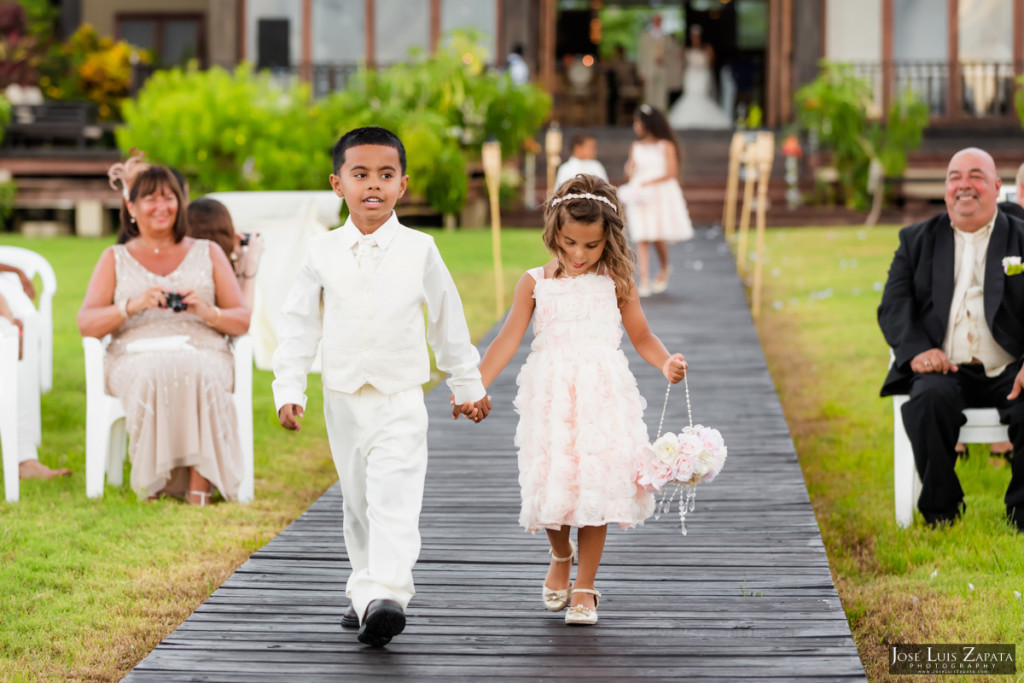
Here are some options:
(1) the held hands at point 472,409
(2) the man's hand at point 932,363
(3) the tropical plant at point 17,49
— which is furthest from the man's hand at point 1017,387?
(3) the tropical plant at point 17,49

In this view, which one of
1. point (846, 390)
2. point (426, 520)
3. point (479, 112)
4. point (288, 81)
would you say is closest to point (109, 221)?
point (288, 81)

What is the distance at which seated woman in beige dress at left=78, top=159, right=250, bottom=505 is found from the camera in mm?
5359

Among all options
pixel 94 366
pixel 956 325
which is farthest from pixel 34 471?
pixel 956 325

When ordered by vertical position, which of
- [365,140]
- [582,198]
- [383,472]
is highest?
[365,140]

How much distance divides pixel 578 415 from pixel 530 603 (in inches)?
24.9

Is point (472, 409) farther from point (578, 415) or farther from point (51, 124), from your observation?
point (51, 124)

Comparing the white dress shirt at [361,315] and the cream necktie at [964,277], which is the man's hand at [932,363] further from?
the white dress shirt at [361,315]

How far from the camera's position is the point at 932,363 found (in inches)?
197

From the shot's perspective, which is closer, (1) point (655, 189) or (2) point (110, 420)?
(2) point (110, 420)

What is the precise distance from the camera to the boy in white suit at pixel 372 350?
3504 millimetres

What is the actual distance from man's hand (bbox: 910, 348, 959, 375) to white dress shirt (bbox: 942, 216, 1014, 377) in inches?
6.6

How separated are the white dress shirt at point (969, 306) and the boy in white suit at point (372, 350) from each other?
242 cm

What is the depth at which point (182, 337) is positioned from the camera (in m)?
5.56

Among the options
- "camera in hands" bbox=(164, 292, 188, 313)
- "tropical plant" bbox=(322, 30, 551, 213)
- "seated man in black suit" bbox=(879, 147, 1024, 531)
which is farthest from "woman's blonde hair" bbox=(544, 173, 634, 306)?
"tropical plant" bbox=(322, 30, 551, 213)
